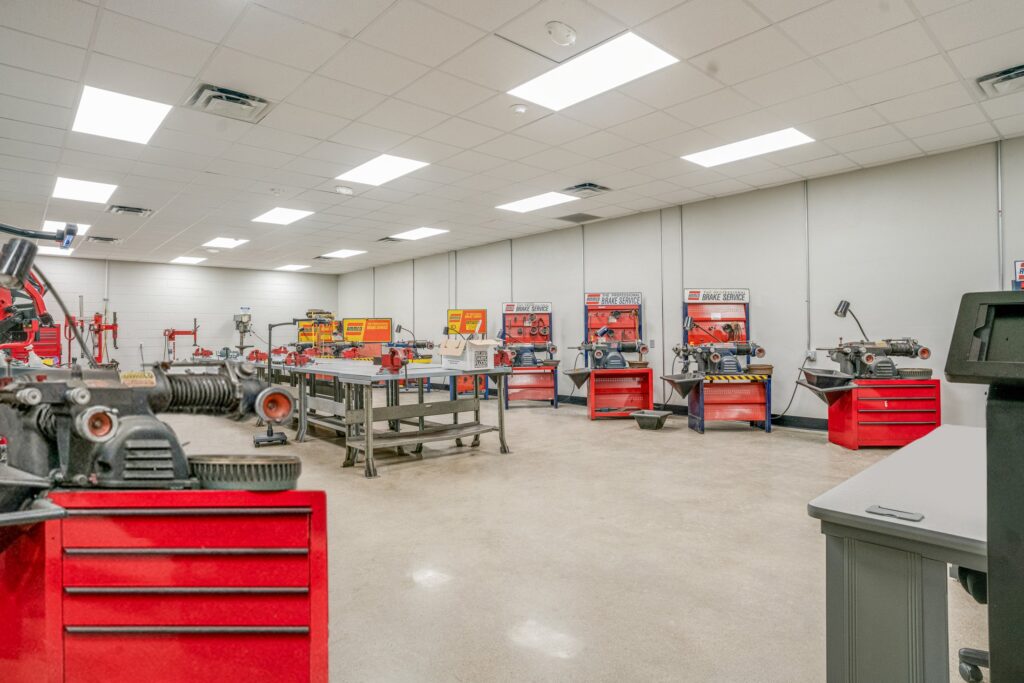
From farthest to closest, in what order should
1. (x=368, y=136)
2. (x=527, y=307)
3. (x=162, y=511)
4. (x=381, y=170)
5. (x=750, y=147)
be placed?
(x=527, y=307) < (x=381, y=170) < (x=750, y=147) < (x=368, y=136) < (x=162, y=511)

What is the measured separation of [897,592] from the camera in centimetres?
92

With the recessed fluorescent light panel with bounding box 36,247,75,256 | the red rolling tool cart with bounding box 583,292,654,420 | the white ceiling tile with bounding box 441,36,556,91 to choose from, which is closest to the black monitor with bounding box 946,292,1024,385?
the white ceiling tile with bounding box 441,36,556,91

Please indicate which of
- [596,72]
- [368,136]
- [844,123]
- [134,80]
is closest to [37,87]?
[134,80]

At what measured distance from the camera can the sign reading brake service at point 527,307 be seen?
9.09 metres

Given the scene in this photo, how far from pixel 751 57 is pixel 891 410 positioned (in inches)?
141

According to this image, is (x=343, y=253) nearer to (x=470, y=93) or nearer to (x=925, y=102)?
(x=470, y=93)

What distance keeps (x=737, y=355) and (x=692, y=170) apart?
218 cm

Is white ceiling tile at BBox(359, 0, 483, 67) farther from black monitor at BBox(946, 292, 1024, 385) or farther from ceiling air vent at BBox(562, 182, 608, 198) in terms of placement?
ceiling air vent at BBox(562, 182, 608, 198)

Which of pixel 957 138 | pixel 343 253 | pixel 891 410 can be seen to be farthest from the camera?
pixel 343 253

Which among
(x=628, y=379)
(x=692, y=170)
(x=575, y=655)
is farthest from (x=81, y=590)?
(x=628, y=379)

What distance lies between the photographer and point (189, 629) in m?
1.18

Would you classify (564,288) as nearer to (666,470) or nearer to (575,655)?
(666,470)

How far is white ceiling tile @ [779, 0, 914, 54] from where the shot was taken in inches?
119

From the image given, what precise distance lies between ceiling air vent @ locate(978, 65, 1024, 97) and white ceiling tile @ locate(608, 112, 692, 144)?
2.04 m
